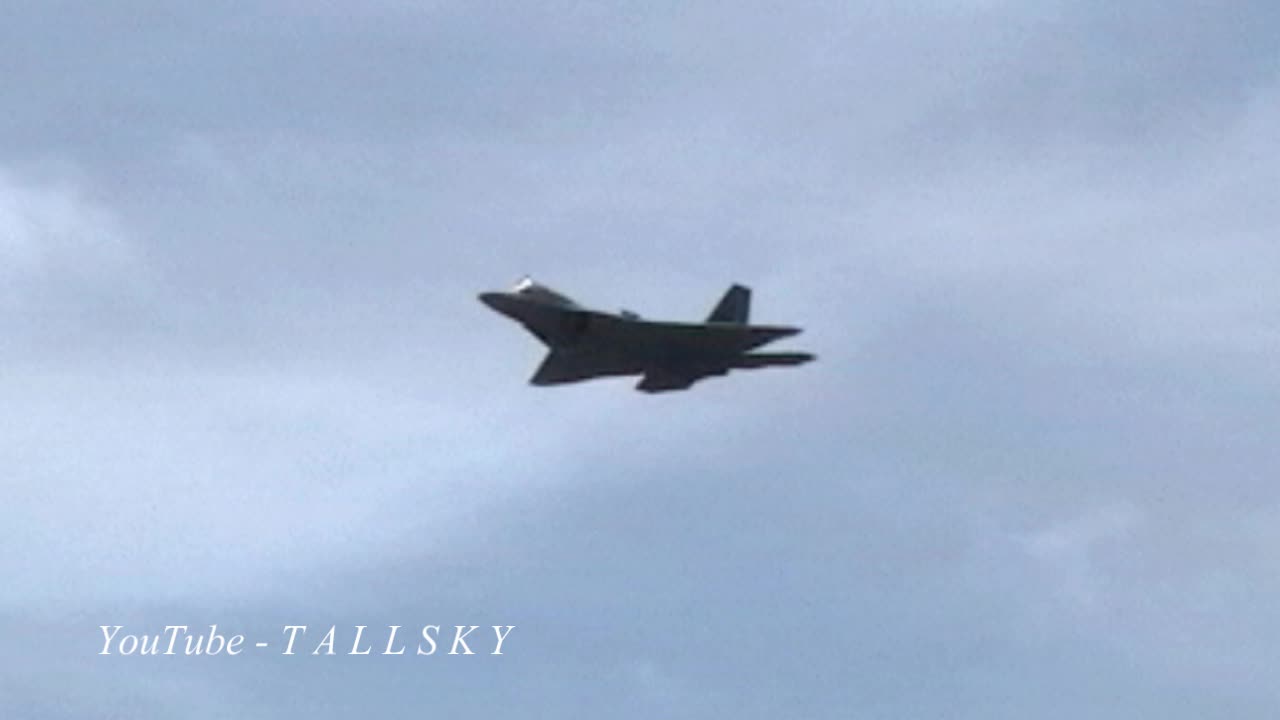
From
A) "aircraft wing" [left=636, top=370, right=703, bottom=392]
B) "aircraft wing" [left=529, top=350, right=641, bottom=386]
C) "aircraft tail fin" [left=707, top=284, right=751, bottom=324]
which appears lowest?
"aircraft wing" [left=636, top=370, right=703, bottom=392]

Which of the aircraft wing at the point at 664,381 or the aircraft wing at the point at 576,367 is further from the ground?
the aircraft wing at the point at 576,367

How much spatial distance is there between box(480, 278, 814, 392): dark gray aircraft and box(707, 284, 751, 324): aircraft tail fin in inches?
15.7

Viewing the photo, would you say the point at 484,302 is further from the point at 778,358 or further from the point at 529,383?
the point at 778,358

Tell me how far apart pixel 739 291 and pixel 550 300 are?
1164 centimetres

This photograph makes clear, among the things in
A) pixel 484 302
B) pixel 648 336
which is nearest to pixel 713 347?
pixel 648 336

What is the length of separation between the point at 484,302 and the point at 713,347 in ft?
43.5

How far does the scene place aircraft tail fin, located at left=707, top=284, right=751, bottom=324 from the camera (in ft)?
513

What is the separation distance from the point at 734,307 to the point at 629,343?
25.4ft

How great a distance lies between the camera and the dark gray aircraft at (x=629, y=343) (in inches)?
5965

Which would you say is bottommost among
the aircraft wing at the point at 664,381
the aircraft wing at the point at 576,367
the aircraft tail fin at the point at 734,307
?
the aircraft wing at the point at 664,381

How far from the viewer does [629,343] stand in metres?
152

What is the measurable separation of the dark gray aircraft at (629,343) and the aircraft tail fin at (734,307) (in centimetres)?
40

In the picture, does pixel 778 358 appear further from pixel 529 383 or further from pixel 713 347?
pixel 529 383

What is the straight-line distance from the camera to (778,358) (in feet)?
504
